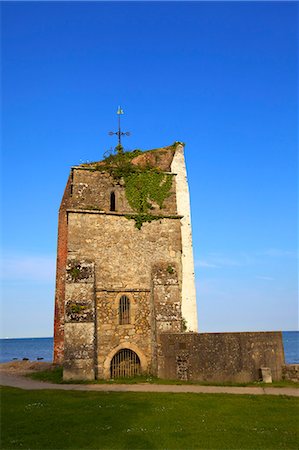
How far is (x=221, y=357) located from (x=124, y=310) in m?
5.12

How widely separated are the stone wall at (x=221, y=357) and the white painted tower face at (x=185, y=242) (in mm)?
3906

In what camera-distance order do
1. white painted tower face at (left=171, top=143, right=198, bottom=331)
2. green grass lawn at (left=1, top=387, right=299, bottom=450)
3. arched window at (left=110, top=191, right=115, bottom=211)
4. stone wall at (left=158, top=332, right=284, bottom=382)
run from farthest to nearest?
white painted tower face at (left=171, top=143, right=198, bottom=331)
arched window at (left=110, top=191, right=115, bottom=211)
stone wall at (left=158, top=332, right=284, bottom=382)
green grass lawn at (left=1, top=387, right=299, bottom=450)

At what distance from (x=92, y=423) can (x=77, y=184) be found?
1240 centimetres

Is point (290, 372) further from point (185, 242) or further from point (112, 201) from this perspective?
point (112, 201)

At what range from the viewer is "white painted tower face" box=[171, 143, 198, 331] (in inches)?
826

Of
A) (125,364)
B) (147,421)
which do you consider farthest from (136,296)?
(147,421)

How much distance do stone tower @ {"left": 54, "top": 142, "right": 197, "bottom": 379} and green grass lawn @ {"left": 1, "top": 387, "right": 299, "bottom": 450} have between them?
431 centimetres

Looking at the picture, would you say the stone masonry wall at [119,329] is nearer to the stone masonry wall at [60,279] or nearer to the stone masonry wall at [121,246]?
the stone masonry wall at [121,246]

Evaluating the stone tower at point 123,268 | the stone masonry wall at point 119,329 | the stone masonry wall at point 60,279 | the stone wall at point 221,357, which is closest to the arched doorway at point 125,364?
the stone tower at point 123,268

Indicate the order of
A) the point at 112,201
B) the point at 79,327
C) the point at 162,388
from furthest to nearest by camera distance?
the point at 112,201 → the point at 79,327 → the point at 162,388

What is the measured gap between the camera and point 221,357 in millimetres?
16344

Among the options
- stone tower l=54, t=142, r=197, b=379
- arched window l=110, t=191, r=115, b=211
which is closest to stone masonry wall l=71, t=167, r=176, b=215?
stone tower l=54, t=142, r=197, b=379

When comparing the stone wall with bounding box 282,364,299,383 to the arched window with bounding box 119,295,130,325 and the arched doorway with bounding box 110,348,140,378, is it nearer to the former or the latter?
the arched doorway with bounding box 110,348,140,378

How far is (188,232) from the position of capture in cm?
2206
